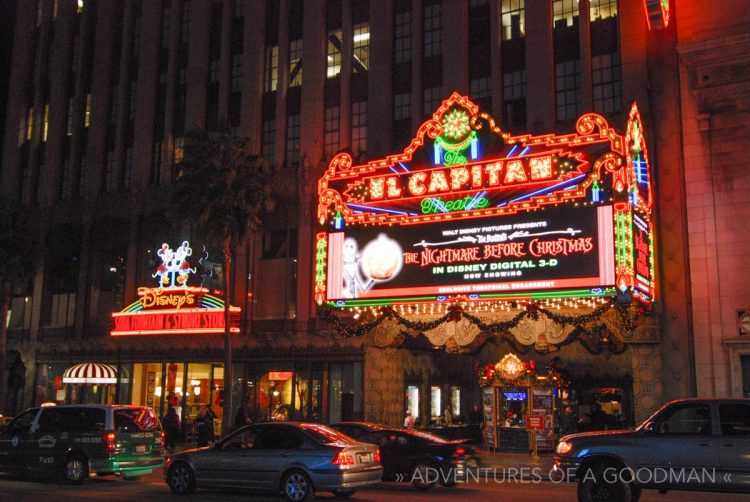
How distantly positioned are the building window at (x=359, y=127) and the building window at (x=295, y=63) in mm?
3921

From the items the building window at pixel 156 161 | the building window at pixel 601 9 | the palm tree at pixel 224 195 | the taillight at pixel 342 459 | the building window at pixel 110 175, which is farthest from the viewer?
the building window at pixel 110 175

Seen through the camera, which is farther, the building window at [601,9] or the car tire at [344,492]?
the building window at [601,9]

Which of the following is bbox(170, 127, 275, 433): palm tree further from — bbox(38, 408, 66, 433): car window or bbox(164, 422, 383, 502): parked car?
bbox(164, 422, 383, 502): parked car

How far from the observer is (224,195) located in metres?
32.3

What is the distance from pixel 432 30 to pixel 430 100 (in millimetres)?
3547

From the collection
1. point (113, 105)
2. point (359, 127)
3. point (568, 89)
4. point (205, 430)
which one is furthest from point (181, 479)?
point (113, 105)

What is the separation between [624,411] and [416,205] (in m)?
17.5

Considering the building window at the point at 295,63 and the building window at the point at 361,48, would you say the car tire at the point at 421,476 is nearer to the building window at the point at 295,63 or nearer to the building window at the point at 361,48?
the building window at the point at 361,48

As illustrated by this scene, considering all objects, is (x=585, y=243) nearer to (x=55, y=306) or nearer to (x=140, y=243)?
(x=140, y=243)

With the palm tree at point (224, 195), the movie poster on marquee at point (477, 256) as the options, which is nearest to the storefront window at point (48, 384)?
the palm tree at point (224, 195)

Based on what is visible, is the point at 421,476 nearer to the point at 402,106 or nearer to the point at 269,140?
the point at 402,106

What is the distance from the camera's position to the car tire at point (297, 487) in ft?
51.3

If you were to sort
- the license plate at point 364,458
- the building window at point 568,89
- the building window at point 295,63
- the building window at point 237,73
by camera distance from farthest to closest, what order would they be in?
the building window at point 237,73, the building window at point 295,63, the building window at point 568,89, the license plate at point 364,458

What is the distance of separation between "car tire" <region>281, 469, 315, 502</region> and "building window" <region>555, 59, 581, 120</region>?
21525 millimetres
